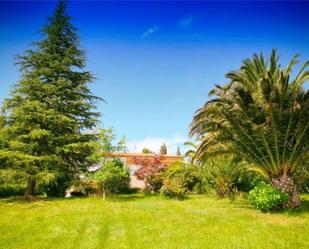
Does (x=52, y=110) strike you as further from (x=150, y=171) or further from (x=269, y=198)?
(x=269, y=198)

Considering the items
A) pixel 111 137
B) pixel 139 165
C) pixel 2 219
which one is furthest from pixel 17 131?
pixel 139 165

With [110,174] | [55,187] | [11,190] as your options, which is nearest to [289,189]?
[110,174]

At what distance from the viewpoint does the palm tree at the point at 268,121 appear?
1259cm

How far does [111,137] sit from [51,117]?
481 centimetres

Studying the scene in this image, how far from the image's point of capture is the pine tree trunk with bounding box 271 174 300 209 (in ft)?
43.9

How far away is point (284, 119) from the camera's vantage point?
12805mm

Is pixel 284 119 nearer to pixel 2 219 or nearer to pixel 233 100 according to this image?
pixel 233 100

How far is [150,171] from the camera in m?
26.1

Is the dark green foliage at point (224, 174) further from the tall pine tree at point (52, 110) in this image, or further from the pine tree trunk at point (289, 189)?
the tall pine tree at point (52, 110)

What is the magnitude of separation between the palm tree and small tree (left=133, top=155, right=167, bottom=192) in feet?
39.9

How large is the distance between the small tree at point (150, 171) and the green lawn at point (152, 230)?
1285 centimetres

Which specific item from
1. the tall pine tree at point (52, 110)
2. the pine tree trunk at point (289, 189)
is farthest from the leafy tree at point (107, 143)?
the pine tree trunk at point (289, 189)

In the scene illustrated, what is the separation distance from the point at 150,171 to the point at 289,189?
14.7 metres

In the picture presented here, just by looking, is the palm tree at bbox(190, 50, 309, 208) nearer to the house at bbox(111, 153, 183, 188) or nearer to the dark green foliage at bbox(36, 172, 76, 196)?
the house at bbox(111, 153, 183, 188)
